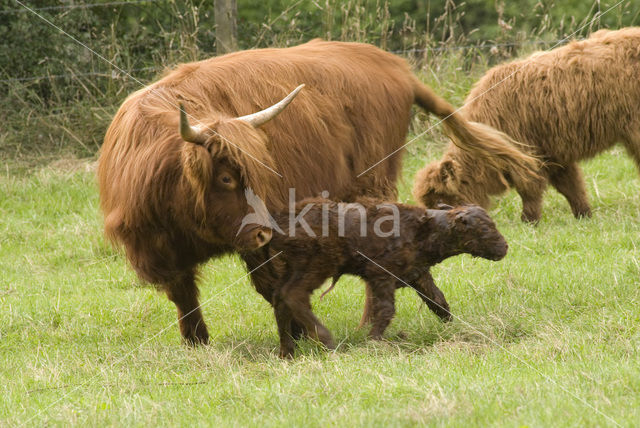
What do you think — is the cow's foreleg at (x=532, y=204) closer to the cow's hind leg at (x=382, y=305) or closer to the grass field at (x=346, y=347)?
the grass field at (x=346, y=347)

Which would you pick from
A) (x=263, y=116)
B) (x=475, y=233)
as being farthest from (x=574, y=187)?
(x=263, y=116)

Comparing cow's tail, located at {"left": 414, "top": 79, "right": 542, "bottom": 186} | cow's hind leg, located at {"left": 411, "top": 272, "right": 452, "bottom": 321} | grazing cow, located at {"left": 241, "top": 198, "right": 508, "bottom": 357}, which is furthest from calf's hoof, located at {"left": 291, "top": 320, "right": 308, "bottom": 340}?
cow's tail, located at {"left": 414, "top": 79, "right": 542, "bottom": 186}

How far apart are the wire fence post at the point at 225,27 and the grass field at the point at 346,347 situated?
322cm

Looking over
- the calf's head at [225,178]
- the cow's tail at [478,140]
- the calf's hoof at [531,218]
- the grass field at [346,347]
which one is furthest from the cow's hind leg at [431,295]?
the calf's hoof at [531,218]

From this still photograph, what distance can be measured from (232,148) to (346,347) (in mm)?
1342

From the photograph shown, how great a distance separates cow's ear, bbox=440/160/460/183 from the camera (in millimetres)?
7809

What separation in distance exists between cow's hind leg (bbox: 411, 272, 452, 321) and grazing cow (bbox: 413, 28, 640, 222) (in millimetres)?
2467

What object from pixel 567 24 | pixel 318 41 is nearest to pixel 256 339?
pixel 318 41

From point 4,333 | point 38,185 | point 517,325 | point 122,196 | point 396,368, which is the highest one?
point 122,196

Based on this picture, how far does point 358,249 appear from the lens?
494cm

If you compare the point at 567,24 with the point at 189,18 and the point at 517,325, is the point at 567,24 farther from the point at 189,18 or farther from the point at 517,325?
the point at 517,325

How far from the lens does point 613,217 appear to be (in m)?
7.87

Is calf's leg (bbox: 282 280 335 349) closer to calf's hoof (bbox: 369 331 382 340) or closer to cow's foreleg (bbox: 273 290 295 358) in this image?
cow's foreleg (bbox: 273 290 295 358)

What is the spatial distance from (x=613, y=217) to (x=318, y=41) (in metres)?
3.17
